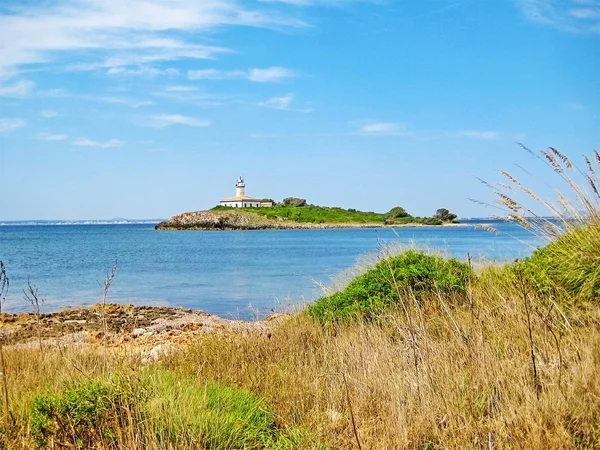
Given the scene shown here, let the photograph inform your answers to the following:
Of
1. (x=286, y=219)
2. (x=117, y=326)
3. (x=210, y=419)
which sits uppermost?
(x=286, y=219)

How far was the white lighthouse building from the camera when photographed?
15962cm

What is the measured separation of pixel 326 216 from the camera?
15325cm

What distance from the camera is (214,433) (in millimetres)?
4551

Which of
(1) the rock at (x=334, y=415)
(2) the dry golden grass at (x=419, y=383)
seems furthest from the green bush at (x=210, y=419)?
(1) the rock at (x=334, y=415)

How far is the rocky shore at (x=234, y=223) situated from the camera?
136 meters

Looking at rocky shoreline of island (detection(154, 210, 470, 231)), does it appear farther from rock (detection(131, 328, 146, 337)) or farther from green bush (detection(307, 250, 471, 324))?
green bush (detection(307, 250, 471, 324))

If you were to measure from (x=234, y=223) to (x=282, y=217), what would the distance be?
14222 mm

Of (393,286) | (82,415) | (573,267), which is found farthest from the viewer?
(393,286)

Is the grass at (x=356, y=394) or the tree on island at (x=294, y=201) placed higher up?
the tree on island at (x=294, y=201)

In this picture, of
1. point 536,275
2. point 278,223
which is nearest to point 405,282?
point 536,275

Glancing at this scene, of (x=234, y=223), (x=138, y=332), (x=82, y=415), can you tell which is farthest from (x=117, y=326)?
(x=234, y=223)

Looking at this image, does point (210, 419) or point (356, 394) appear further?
point (356, 394)

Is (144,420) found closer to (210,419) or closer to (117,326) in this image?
(210,419)

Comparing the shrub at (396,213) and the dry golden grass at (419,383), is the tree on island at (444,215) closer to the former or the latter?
the shrub at (396,213)
